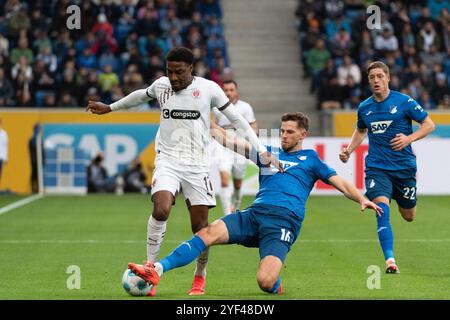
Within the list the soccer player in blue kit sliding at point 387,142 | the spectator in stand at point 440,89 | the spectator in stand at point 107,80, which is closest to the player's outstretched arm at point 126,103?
the soccer player in blue kit sliding at point 387,142

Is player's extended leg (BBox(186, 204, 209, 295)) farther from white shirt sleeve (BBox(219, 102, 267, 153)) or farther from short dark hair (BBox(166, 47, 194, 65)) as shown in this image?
short dark hair (BBox(166, 47, 194, 65))

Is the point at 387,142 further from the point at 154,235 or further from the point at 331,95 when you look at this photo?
the point at 331,95

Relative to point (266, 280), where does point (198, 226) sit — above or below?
above

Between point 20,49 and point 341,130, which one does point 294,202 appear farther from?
point 20,49

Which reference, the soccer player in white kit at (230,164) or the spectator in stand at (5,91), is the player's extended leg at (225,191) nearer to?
the soccer player in white kit at (230,164)

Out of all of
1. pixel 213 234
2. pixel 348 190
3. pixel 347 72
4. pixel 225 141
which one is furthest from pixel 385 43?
pixel 213 234

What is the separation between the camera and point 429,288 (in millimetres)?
10055

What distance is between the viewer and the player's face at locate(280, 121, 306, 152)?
9.84m

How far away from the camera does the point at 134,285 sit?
9297 millimetres

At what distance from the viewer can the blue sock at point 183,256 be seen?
30.0ft

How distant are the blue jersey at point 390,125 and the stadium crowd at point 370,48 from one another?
1486 centimetres

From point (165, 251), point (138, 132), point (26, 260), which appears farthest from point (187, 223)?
point (138, 132)

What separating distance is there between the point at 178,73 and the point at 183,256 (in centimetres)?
172

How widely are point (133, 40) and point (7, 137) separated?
15.2 ft
